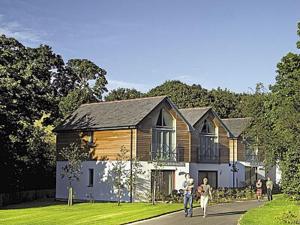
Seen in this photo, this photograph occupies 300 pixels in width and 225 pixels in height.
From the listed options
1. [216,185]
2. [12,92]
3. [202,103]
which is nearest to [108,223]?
[12,92]

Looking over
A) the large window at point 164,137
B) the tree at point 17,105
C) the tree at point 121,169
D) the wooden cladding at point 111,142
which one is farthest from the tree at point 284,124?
the tree at point 17,105

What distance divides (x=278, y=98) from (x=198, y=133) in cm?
919

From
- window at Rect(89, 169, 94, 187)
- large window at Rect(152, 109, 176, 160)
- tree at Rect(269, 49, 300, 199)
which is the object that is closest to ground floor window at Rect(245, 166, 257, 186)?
tree at Rect(269, 49, 300, 199)

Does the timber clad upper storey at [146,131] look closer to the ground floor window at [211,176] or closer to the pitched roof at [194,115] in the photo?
the pitched roof at [194,115]

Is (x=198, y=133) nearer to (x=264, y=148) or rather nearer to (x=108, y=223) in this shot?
(x=264, y=148)

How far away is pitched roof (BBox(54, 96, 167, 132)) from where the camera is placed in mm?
40688

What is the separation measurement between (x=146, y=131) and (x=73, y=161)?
5906mm

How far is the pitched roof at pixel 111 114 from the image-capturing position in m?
40.7

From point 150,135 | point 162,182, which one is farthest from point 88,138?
point 162,182

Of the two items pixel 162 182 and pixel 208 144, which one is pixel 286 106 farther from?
pixel 208 144

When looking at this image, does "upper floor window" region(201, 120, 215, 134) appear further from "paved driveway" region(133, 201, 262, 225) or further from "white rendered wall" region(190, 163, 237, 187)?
"paved driveway" region(133, 201, 262, 225)

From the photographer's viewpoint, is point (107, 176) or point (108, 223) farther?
point (107, 176)

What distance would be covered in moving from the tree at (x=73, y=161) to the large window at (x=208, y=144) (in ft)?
35.2

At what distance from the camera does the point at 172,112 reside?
1683 inches
